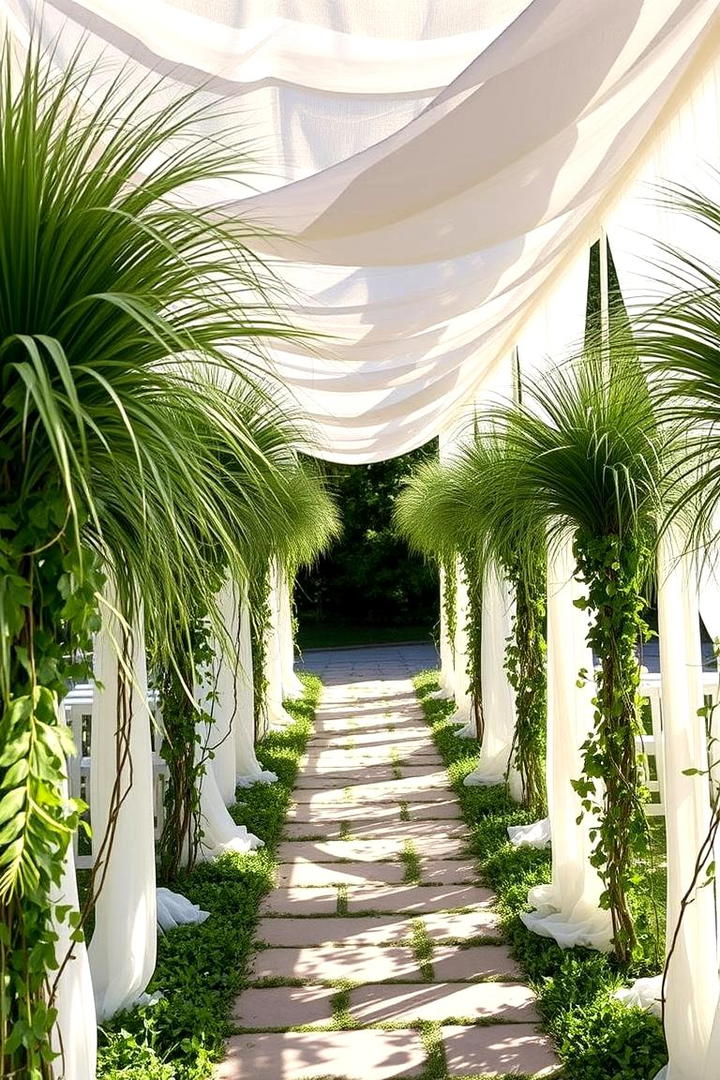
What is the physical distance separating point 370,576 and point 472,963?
18138 millimetres

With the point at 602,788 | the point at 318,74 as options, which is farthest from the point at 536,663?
the point at 318,74

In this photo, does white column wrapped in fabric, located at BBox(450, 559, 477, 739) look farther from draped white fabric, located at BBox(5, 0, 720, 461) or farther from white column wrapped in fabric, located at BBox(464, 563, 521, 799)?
draped white fabric, located at BBox(5, 0, 720, 461)

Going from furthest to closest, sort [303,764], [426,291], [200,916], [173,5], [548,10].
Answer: [303,764], [200,916], [426,291], [173,5], [548,10]

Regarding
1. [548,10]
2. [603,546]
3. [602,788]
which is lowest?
[602,788]

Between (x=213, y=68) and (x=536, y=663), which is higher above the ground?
(x=213, y=68)

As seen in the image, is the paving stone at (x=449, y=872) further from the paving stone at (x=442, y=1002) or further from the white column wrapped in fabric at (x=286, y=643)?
the white column wrapped in fabric at (x=286, y=643)

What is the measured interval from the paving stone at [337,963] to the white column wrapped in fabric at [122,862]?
60 centimetres

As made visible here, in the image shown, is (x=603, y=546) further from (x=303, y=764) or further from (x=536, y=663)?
(x=303, y=764)

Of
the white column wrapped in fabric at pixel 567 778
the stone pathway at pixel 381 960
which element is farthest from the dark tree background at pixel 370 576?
the white column wrapped in fabric at pixel 567 778

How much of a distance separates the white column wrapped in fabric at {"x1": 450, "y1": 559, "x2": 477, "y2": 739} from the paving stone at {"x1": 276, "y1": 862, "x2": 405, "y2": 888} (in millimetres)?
3715

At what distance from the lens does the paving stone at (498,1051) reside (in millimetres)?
3242

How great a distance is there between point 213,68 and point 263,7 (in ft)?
0.66

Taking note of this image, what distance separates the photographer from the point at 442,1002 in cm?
380

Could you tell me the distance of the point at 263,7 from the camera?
7.16ft
